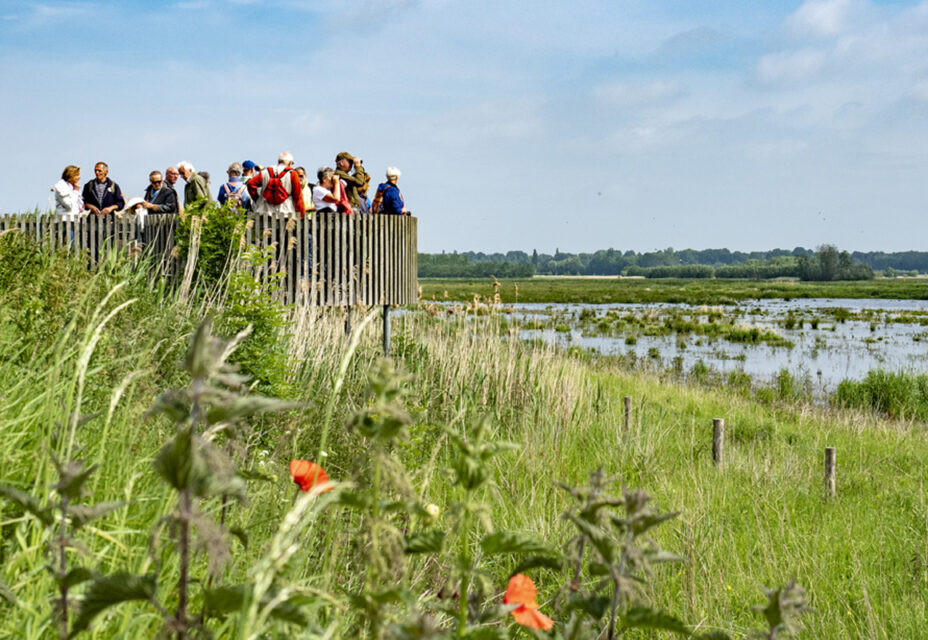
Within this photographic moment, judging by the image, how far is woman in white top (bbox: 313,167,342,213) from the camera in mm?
13266

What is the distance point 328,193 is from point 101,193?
408cm

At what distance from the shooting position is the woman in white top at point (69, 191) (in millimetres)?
12758

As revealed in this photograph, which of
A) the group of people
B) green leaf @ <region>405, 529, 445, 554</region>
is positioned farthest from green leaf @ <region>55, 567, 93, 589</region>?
the group of people

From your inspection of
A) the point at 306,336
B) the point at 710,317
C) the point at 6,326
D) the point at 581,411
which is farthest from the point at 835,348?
the point at 6,326

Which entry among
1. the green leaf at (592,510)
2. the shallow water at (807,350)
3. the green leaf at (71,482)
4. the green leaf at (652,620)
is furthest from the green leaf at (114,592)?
the shallow water at (807,350)

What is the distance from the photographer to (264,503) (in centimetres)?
329

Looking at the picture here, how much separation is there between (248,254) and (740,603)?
195 inches

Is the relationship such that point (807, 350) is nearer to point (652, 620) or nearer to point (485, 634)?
point (652, 620)

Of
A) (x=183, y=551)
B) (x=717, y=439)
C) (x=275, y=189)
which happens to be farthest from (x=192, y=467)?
(x=275, y=189)

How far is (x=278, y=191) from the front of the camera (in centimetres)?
1238

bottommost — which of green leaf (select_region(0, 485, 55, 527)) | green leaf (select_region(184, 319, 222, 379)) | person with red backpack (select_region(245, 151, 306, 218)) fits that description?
green leaf (select_region(0, 485, 55, 527))

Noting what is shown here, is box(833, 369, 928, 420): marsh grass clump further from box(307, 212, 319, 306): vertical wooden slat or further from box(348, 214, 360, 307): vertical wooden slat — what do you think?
box(307, 212, 319, 306): vertical wooden slat

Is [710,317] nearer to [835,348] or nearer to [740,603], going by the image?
[835,348]

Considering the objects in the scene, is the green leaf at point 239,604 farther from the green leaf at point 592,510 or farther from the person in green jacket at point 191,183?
the person in green jacket at point 191,183
